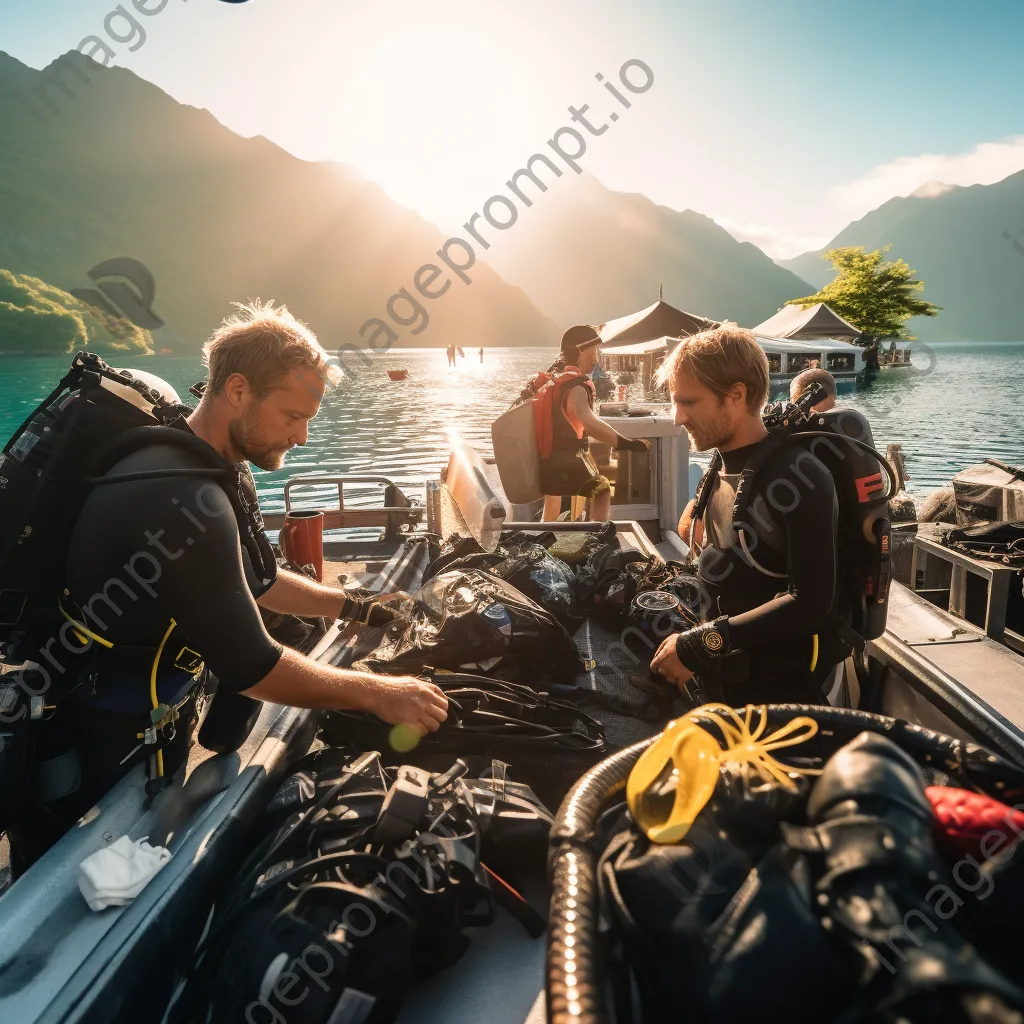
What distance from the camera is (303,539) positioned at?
5.16 m

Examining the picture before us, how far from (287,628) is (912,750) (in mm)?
2995

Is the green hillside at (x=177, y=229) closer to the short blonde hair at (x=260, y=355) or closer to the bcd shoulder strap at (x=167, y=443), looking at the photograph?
the short blonde hair at (x=260, y=355)

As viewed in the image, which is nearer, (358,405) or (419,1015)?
(419,1015)

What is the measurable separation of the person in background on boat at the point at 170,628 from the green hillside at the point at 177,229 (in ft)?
444

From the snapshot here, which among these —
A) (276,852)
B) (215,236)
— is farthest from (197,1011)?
(215,236)

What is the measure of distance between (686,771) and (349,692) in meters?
1.13

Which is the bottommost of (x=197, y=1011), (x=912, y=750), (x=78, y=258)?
(x=197, y=1011)

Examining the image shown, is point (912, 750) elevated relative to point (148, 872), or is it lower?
elevated

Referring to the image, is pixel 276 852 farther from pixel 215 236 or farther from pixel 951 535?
pixel 215 236

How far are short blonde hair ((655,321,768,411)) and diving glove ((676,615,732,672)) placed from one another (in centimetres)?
87

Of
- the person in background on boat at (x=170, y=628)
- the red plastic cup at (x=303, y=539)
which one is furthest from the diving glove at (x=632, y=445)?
the person in background on boat at (x=170, y=628)

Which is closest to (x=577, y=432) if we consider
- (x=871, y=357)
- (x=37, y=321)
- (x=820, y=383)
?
(x=820, y=383)

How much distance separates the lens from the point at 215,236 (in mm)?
177750

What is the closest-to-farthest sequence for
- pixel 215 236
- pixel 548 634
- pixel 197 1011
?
pixel 197 1011 < pixel 548 634 < pixel 215 236
